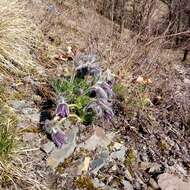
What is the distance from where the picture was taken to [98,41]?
459 cm

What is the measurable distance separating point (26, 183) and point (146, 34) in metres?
2.22

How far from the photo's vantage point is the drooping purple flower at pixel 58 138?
314cm

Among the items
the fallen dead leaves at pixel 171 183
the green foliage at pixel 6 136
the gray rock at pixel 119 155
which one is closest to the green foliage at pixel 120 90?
the gray rock at pixel 119 155

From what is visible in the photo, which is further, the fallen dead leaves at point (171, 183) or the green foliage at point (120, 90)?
the green foliage at point (120, 90)

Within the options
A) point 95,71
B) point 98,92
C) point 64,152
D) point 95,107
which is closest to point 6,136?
point 64,152

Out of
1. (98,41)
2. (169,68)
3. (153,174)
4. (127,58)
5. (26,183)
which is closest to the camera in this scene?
(26,183)

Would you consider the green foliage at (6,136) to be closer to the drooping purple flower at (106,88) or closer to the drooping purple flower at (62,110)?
the drooping purple flower at (62,110)

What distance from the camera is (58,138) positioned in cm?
314

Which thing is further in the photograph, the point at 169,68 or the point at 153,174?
the point at 169,68

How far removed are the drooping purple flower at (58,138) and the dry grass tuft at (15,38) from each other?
0.86 meters

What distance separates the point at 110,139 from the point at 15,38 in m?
1.28

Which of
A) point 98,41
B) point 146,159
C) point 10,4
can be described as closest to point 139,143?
point 146,159

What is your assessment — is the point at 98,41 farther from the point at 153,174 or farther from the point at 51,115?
the point at 153,174

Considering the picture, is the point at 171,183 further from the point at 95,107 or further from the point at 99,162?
the point at 95,107
